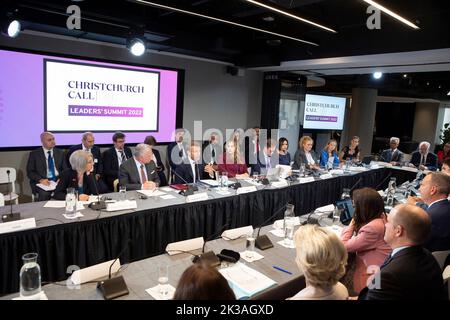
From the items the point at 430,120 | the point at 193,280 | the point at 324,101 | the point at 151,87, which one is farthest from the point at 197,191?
the point at 430,120

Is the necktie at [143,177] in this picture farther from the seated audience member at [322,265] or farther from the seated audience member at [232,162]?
the seated audience member at [322,265]

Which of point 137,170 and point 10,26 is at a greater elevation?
point 10,26

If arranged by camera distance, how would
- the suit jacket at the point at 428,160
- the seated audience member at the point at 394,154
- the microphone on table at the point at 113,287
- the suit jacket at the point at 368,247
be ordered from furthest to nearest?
1. the seated audience member at the point at 394,154
2. the suit jacket at the point at 428,160
3. the suit jacket at the point at 368,247
4. the microphone on table at the point at 113,287

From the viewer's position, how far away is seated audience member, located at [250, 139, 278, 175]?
5.48 m

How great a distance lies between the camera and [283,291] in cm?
178

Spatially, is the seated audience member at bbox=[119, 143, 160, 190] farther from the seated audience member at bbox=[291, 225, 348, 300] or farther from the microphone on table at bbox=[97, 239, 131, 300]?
the seated audience member at bbox=[291, 225, 348, 300]

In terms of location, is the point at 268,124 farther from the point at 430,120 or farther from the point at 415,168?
the point at 430,120

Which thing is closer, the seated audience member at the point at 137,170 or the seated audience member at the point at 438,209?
the seated audience member at the point at 438,209

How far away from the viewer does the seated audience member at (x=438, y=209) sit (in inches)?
90.7

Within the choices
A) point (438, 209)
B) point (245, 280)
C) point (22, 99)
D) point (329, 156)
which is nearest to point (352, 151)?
point (329, 156)

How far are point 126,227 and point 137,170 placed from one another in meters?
1.14

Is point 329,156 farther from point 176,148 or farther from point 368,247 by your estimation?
point 368,247

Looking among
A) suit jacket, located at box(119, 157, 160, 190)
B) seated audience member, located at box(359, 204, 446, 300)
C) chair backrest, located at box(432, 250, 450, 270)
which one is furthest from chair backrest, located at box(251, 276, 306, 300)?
suit jacket, located at box(119, 157, 160, 190)

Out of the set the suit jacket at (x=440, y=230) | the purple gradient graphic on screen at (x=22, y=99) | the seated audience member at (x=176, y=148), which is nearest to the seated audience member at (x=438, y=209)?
the suit jacket at (x=440, y=230)
